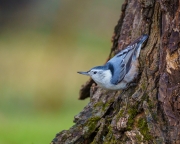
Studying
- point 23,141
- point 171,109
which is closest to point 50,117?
point 23,141

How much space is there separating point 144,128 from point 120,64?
1.12m

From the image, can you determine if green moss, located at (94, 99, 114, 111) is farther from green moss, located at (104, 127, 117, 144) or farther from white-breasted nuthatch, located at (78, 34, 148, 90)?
green moss, located at (104, 127, 117, 144)

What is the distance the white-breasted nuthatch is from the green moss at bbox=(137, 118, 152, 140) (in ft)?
2.34

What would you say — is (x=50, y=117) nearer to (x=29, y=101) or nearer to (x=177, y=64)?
(x=29, y=101)

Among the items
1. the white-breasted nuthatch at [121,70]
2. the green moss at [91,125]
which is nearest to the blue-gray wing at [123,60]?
the white-breasted nuthatch at [121,70]

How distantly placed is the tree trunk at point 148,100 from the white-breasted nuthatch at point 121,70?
3.4 inches

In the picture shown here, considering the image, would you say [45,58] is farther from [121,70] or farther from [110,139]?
[110,139]

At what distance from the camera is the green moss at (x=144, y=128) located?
3.65 m

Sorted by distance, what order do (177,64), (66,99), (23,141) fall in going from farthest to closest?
(66,99) < (23,141) < (177,64)

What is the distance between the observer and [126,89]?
4.44 meters

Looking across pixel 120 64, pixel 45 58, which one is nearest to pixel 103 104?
pixel 120 64

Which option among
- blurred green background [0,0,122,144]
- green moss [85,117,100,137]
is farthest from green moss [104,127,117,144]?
blurred green background [0,0,122,144]

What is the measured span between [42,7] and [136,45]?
8530mm

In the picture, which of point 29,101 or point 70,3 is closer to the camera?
point 29,101
